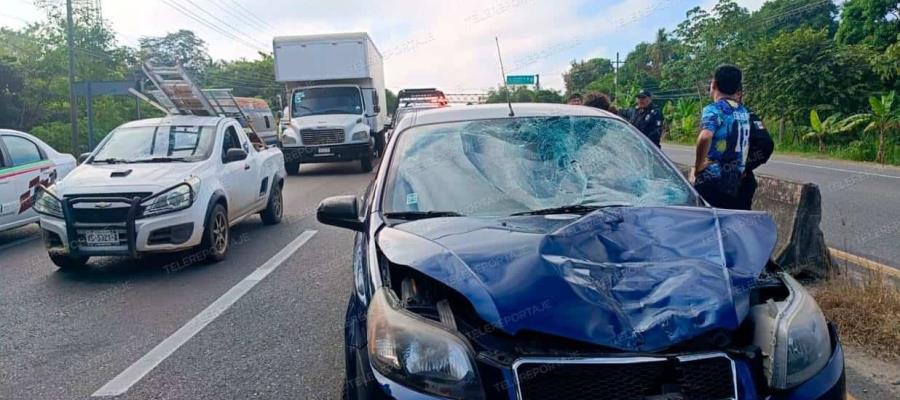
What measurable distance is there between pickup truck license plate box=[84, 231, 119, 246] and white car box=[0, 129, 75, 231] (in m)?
2.72

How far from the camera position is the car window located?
857cm

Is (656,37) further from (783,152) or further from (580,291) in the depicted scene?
(580,291)

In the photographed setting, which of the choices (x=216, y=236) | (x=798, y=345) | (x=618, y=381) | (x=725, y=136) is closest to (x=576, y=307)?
(x=618, y=381)

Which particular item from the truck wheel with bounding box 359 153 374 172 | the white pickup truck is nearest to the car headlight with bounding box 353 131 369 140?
the truck wheel with bounding box 359 153 374 172

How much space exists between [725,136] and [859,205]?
640 centimetres

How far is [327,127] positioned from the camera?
17094 millimetres

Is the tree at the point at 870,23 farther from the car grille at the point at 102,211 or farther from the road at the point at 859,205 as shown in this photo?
the car grille at the point at 102,211

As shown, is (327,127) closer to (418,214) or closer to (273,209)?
(273,209)

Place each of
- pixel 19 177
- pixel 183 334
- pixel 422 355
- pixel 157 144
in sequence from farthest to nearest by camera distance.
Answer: pixel 19 177 → pixel 157 144 → pixel 183 334 → pixel 422 355

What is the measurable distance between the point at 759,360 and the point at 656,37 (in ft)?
221

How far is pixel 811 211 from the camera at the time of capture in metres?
5.34

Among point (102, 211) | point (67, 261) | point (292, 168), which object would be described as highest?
point (292, 168)

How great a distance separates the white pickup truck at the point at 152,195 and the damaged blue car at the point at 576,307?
3.91m

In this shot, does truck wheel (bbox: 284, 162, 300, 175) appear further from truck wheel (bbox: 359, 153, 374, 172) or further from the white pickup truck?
the white pickup truck
